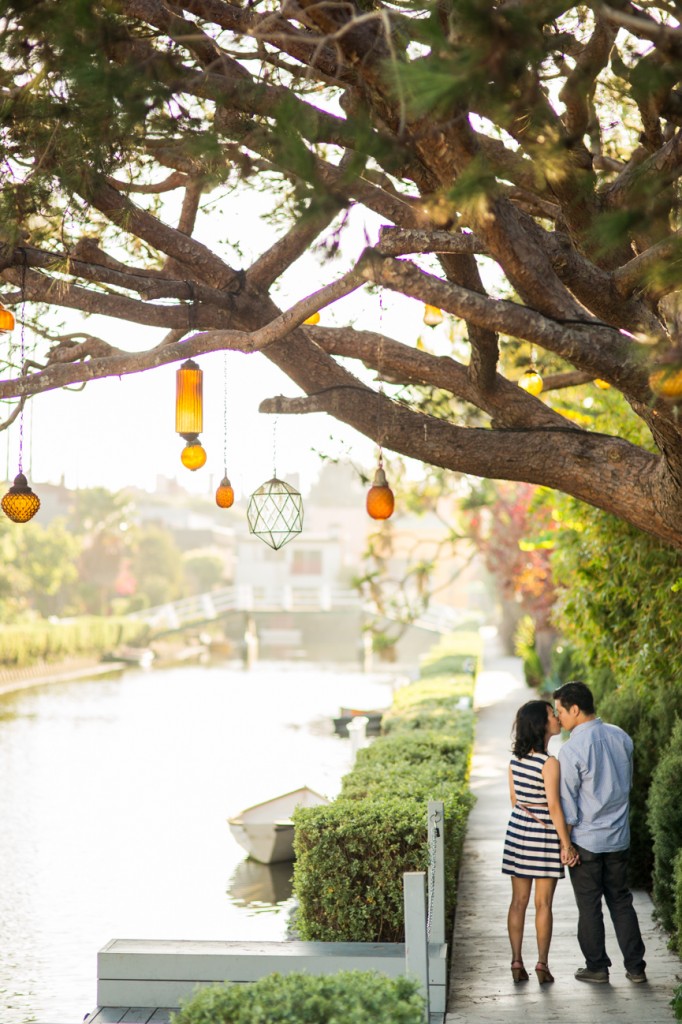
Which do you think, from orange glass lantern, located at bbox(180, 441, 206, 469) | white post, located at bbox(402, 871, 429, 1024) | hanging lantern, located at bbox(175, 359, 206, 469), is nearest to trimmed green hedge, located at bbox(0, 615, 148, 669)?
orange glass lantern, located at bbox(180, 441, 206, 469)

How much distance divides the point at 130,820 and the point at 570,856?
338 inches

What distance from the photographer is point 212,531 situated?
214ft

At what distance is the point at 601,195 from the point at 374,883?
3.52 m

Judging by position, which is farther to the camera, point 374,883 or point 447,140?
point 374,883

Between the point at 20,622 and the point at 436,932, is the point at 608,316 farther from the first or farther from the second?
the point at 20,622

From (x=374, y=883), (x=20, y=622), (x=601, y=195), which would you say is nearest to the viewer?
(x=601, y=195)

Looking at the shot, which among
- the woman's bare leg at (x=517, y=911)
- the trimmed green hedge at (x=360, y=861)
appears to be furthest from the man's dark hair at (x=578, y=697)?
the trimmed green hedge at (x=360, y=861)

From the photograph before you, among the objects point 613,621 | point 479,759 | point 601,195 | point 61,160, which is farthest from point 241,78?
point 479,759

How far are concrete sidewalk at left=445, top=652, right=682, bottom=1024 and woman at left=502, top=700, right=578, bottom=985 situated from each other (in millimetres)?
193

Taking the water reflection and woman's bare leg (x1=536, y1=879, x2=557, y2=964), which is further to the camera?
the water reflection

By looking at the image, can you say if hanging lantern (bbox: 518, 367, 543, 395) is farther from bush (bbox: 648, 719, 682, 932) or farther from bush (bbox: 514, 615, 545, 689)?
bush (bbox: 514, 615, 545, 689)

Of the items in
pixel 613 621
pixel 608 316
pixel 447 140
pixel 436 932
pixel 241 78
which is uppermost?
pixel 241 78

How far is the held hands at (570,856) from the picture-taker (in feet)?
18.5

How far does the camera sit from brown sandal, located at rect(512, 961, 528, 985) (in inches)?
229
